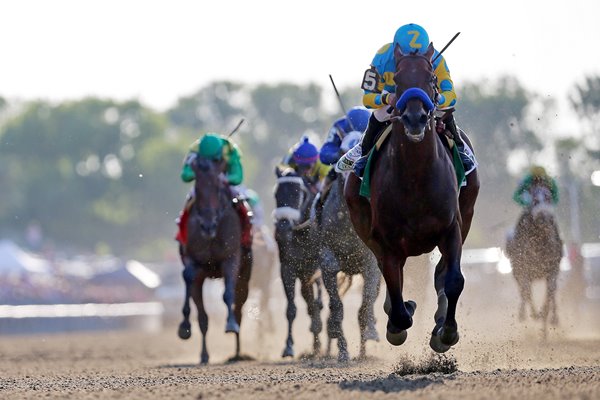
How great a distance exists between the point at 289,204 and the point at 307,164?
77 cm

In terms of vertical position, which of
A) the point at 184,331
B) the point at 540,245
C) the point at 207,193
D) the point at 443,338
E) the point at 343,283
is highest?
the point at 207,193

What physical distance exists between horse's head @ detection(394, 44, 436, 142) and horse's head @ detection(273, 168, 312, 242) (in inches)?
209

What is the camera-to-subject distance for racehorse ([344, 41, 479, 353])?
9.66m

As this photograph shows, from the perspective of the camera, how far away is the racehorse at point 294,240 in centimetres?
1505

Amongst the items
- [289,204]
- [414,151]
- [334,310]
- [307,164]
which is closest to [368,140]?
[414,151]

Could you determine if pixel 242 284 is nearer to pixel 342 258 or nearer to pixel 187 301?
pixel 187 301

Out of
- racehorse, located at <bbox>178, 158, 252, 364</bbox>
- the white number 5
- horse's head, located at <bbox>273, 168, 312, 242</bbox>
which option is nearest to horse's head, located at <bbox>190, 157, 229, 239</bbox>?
racehorse, located at <bbox>178, 158, 252, 364</bbox>

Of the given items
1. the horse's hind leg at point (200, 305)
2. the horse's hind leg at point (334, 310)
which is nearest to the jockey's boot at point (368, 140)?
the horse's hind leg at point (334, 310)

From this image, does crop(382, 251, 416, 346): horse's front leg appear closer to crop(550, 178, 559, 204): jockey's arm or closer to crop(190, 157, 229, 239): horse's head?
crop(190, 157, 229, 239): horse's head

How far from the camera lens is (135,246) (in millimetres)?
75812

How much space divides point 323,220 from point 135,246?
206ft

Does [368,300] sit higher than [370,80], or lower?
lower

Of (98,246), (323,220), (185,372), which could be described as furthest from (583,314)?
(98,246)

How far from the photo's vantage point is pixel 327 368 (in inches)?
466
